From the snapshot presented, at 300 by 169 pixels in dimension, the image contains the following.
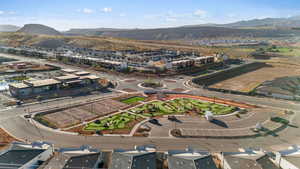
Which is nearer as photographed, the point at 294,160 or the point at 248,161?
the point at 248,161

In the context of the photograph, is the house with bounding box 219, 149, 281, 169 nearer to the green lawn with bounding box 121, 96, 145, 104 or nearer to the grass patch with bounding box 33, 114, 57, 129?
the green lawn with bounding box 121, 96, 145, 104

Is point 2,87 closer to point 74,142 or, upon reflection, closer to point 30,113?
point 30,113

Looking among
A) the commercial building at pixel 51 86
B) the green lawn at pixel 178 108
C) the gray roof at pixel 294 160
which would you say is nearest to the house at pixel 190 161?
the gray roof at pixel 294 160

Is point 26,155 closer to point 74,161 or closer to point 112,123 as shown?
point 74,161

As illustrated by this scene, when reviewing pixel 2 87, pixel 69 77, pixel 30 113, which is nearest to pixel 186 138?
pixel 30 113

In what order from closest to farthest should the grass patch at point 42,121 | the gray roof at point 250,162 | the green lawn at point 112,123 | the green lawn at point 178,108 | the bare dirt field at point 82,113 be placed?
the gray roof at point 250,162
the green lawn at point 112,123
the grass patch at point 42,121
the bare dirt field at point 82,113
the green lawn at point 178,108

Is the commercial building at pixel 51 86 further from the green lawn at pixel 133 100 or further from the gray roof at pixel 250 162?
the gray roof at pixel 250 162

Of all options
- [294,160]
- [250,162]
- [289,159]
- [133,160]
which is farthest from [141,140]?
[294,160]
